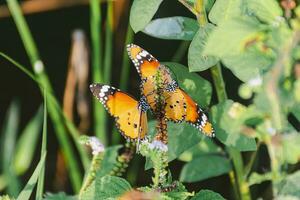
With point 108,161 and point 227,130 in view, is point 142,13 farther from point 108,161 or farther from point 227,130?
point 108,161

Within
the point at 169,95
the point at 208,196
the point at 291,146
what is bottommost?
the point at 208,196

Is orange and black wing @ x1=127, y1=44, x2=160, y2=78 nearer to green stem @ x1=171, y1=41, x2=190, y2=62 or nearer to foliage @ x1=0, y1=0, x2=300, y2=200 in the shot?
foliage @ x1=0, y1=0, x2=300, y2=200

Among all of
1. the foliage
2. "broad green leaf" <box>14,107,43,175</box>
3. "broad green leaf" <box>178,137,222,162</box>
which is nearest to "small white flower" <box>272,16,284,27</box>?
the foliage

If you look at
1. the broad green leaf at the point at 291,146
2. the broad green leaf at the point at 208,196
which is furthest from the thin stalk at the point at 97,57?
→ the broad green leaf at the point at 291,146

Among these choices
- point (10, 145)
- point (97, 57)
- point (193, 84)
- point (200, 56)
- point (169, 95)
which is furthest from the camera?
point (10, 145)

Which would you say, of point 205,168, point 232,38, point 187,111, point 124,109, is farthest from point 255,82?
point 205,168

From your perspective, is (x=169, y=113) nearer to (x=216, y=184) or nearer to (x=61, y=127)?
(x=61, y=127)
